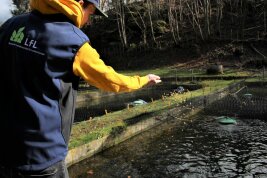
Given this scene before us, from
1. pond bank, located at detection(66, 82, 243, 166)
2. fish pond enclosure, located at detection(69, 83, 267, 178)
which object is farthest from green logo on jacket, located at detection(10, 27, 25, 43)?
pond bank, located at detection(66, 82, 243, 166)

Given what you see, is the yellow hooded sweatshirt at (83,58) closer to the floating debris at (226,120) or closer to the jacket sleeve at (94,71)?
the jacket sleeve at (94,71)

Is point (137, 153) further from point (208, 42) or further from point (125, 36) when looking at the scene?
point (125, 36)

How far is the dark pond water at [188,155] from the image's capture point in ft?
29.5

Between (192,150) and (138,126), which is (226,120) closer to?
(138,126)

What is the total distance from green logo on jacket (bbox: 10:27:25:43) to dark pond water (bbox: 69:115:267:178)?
6611 millimetres

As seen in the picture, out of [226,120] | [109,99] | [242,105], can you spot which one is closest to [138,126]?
[226,120]

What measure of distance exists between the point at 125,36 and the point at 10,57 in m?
39.4

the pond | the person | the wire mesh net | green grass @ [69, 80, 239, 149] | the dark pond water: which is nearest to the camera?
the person

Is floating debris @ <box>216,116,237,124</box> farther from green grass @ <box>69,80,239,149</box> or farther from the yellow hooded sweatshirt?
the yellow hooded sweatshirt

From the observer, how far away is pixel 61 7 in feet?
8.18

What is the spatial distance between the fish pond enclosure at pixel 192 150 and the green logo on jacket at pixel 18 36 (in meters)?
6.60

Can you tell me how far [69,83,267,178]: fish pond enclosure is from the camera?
356 inches

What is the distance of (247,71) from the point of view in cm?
2738

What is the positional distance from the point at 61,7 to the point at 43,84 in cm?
47
